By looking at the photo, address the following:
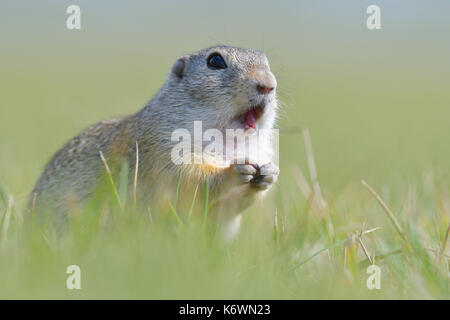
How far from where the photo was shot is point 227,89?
530 centimetres

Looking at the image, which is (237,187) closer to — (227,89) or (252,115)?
(252,115)

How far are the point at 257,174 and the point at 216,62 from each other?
1.20 meters

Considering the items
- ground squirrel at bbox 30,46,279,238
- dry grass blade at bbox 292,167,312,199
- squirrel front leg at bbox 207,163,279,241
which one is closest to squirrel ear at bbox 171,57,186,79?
ground squirrel at bbox 30,46,279,238

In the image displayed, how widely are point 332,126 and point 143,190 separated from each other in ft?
34.7

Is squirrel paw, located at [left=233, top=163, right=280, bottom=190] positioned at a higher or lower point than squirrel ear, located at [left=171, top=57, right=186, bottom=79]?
lower

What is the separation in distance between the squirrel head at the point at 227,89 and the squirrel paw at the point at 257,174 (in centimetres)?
42

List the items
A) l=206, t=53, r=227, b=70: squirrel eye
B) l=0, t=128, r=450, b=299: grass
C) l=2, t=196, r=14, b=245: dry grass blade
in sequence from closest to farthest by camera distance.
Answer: l=0, t=128, r=450, b=299: grass → l=2, t=196, r=14, b=245: dry grass blade → l=206, t=53, r=227, b=70: squirrel eye

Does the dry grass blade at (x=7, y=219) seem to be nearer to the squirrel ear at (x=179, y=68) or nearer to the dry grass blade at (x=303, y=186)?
the squirrel ear at (x=179, y=68)

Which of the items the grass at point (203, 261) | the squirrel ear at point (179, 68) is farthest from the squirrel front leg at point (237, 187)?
the squirrel ear at point (179, 68)

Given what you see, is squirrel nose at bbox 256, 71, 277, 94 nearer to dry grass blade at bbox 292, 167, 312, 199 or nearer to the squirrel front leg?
the squirrel front leg

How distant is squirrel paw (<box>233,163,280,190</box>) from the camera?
4973 mm

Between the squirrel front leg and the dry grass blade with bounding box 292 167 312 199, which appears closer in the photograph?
the squirrel front leg
